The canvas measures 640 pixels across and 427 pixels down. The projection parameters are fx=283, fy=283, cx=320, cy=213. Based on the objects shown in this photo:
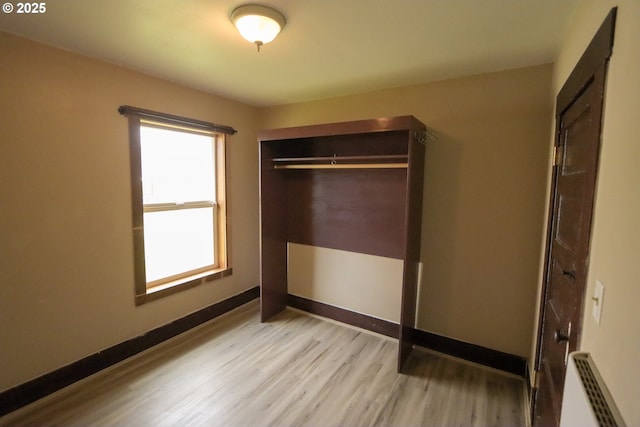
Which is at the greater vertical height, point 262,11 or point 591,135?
point 262,11

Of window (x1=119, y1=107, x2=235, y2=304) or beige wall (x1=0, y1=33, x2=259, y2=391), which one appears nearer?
beige wall (x1=0, y1=33, x2=259, y2=391)

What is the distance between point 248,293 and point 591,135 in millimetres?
3467

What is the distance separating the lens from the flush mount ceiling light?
1.46 metres

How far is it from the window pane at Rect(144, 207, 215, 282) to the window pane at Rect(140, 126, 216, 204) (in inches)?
6.4

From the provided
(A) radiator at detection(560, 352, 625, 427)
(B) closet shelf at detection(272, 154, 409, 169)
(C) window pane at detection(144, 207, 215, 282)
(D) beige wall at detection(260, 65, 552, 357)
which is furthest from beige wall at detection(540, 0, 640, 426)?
(C) window pane at detection(144, 207, 215, 282)

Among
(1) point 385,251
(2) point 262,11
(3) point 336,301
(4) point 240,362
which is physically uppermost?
(2) point 262,11

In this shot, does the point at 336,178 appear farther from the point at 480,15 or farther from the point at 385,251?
the point at 480,15

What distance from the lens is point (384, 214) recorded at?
2.77 meters

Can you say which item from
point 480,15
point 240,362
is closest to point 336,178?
point 480,15

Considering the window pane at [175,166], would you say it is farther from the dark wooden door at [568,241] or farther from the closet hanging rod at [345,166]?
the dark wooden door at [568,241]

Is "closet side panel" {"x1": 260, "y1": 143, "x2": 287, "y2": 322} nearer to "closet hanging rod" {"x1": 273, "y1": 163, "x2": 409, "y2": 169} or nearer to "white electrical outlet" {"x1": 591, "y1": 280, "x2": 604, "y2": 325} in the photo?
"closet hanging rod" {"x1": 273, "y1": 163, "x2": 409, "y2": 169}

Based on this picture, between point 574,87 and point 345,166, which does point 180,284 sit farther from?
point 574,87

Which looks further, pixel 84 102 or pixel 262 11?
pixel 84 102

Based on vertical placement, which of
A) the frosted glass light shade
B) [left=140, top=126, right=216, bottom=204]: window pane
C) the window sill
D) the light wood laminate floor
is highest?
the frosted glass light shade
